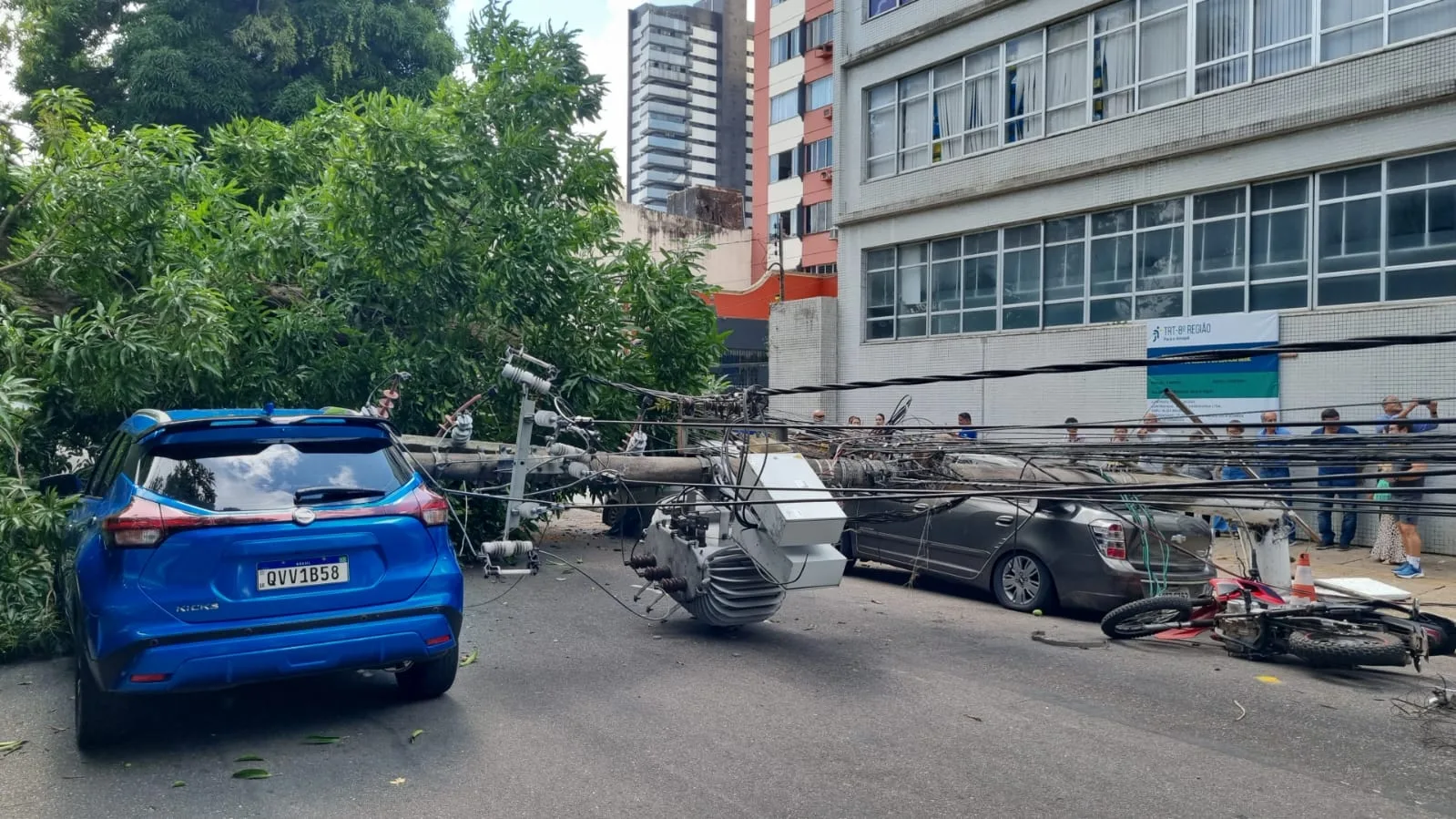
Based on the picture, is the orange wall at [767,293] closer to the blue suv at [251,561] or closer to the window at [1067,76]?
the window at [1067,76]

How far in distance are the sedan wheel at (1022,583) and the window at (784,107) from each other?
119 ft

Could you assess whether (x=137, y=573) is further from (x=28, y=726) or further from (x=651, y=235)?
(x=651, y=235)

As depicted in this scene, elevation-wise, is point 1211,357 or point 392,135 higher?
point 392,135

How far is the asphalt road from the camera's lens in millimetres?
4980

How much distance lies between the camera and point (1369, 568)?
41.9 feet

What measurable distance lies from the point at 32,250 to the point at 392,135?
3.58m

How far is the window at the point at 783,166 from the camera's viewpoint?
44.4 m

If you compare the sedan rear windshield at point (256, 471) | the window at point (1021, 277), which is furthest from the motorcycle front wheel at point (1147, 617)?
the window at point (1021, 277)

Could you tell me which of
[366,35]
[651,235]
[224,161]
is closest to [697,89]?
[651,235]

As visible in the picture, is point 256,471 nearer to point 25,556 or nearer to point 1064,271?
point 25,556

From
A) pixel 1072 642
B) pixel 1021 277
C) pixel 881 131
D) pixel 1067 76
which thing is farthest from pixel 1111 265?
pixel 1072 642

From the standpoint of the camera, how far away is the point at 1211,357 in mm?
4953

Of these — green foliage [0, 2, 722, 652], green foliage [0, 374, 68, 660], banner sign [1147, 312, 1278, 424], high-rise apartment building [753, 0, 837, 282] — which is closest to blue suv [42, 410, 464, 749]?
green foliage [0, 374, 68, 660]

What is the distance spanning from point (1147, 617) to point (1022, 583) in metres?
1.63
